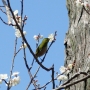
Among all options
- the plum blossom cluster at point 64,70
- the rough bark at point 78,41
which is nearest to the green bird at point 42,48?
the rough bark at point 78,41

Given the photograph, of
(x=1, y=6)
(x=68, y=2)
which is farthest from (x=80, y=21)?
(x=1, y=6)

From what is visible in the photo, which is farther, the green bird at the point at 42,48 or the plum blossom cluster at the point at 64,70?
the green bird at the point at 42,48

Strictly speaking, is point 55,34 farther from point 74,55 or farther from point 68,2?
point 68,2

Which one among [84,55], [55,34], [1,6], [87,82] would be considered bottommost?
[87,82]

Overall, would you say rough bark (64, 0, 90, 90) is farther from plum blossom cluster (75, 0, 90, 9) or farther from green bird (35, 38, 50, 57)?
green bird (35, 38, 50, 57)

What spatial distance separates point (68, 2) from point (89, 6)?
2.09 ft

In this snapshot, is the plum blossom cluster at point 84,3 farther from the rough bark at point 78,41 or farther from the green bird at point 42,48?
the green bird at point 42,48

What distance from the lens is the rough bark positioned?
3.06 m

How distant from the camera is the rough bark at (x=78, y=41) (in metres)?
3.06

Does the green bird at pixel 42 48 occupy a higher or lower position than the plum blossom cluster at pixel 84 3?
lower

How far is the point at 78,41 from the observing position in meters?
3.19

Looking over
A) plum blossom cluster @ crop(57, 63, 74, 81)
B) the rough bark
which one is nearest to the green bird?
the rough bark

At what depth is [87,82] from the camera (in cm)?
301

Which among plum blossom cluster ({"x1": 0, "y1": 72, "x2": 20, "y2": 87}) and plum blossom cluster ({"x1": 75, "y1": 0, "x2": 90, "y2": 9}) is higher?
plum blossom cluster ({"x1": 75, "y1": 0, "x2": 90, "y2": 9})
